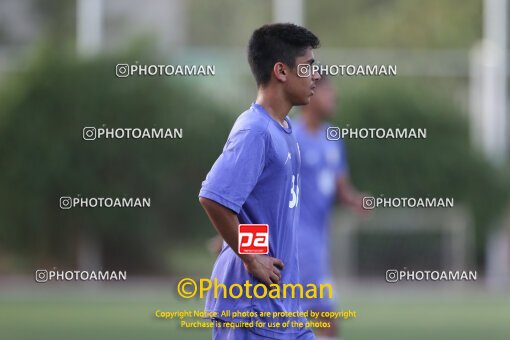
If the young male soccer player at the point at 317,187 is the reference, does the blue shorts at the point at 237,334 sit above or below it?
below

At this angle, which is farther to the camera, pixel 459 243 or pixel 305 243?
pixel 459 243

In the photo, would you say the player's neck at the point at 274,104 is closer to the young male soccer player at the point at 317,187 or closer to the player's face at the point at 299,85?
the player's face at the point at 299,85

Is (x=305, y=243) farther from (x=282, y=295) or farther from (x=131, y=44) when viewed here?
(x=131, y=44)

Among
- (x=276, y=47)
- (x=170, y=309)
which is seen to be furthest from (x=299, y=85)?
(x=170, y=309)

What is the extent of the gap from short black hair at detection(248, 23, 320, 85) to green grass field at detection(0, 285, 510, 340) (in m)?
3.05

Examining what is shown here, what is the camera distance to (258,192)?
470 centimetres

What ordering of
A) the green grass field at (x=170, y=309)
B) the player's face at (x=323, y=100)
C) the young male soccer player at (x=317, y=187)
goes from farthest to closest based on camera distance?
the green grass field at (x=170, y=309) → the player's face at (x=323, y=100) → the young male soccer player at (x=317, y=187)

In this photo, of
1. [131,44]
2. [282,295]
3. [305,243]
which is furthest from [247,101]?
[282,295]

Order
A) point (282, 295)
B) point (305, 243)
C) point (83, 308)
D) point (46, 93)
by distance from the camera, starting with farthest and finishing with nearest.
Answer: point (46, 93)
point (83, 308)
point (305, 243)
point (282, 295)

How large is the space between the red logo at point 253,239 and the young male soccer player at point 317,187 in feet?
10.4

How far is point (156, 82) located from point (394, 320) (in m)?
7.31

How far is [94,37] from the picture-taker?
18.5 m

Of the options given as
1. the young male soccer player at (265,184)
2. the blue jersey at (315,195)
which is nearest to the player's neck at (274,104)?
the young male soccer player at (265,184)

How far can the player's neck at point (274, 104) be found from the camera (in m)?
4.85
